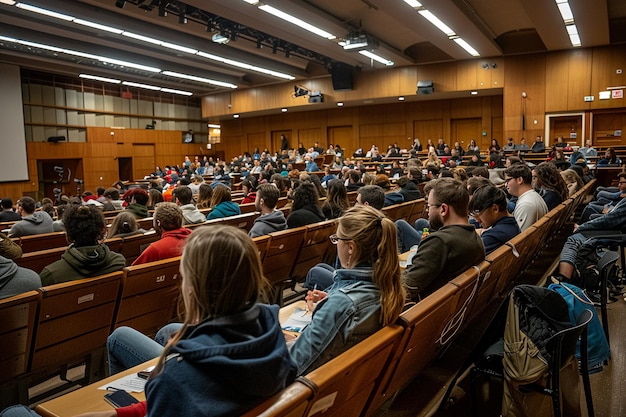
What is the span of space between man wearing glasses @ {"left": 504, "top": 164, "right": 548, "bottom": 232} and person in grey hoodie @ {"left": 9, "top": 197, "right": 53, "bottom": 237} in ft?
16.4

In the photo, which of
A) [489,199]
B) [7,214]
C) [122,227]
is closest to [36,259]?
→ [122,227]

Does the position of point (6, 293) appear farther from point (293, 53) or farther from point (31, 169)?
point (31, 169)

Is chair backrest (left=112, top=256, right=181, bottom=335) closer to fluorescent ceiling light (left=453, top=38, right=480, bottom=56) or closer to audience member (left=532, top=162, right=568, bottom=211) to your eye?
audience member (left=532, top=162, right=568, bottom=211)

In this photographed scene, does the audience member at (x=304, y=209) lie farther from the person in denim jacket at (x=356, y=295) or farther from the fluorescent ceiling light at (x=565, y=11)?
the fluorescent ceiling light at (x=565, y=11)

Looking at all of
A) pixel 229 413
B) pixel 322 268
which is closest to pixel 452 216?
pixel 322 268

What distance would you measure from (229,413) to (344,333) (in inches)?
22.9

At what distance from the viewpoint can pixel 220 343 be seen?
118cm

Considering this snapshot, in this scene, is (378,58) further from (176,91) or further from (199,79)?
(176,91)

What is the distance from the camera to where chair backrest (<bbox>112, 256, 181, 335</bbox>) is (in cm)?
280

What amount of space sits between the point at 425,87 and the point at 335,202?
12.9m

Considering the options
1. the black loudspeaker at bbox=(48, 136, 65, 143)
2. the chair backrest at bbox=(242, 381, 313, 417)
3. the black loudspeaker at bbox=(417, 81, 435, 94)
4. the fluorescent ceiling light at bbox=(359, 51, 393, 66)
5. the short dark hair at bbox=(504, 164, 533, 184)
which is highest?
the fluorescent ceiling light at bbox=(359, 51, 393, 66)

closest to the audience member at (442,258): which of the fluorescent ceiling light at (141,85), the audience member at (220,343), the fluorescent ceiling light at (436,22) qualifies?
the audience member at (220,343)

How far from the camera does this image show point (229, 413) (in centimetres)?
117

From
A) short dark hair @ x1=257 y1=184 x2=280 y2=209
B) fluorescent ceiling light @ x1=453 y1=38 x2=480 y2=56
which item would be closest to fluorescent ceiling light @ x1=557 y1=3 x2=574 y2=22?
fluorescent ceiling light @ x1=453 y1=38 x2=480 y2=56
